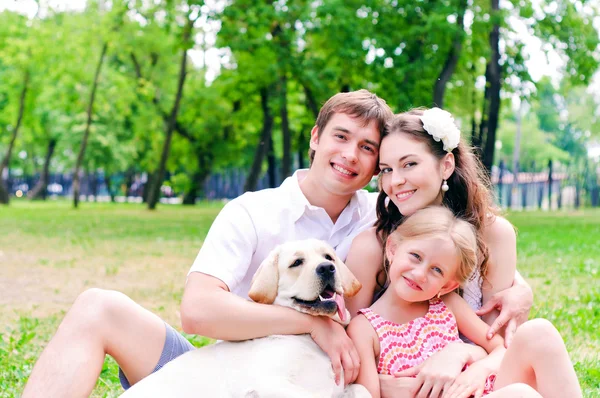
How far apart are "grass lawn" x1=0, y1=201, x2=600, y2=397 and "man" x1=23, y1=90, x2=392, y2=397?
1266 millimetres

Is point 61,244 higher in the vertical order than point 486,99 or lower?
lower

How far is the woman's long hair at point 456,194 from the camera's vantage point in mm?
3658

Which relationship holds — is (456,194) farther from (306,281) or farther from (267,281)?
(267,281)

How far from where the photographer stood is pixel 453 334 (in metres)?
3.51

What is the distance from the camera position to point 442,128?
3586 mm

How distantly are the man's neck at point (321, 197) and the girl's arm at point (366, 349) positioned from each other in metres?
0.77

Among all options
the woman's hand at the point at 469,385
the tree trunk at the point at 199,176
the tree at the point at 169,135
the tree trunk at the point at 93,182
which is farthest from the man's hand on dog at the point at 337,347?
the tree trunk at the point at 93,182

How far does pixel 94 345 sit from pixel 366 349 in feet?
4.35

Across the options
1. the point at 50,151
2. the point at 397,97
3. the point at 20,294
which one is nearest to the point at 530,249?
the point at 397,97

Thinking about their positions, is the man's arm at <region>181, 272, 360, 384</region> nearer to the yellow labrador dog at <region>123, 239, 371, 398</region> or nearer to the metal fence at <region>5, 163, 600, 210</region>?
the yellow labrador dog at <region>123, 239, 371, 398</region>

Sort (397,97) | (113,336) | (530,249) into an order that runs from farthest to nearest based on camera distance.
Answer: (397,97) < (530,249) < (113,336)

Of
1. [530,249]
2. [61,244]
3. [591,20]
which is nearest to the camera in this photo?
[530,249]

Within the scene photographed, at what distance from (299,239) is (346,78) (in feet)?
53.8

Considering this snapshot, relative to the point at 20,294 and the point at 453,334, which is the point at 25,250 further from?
the point at 453,334
